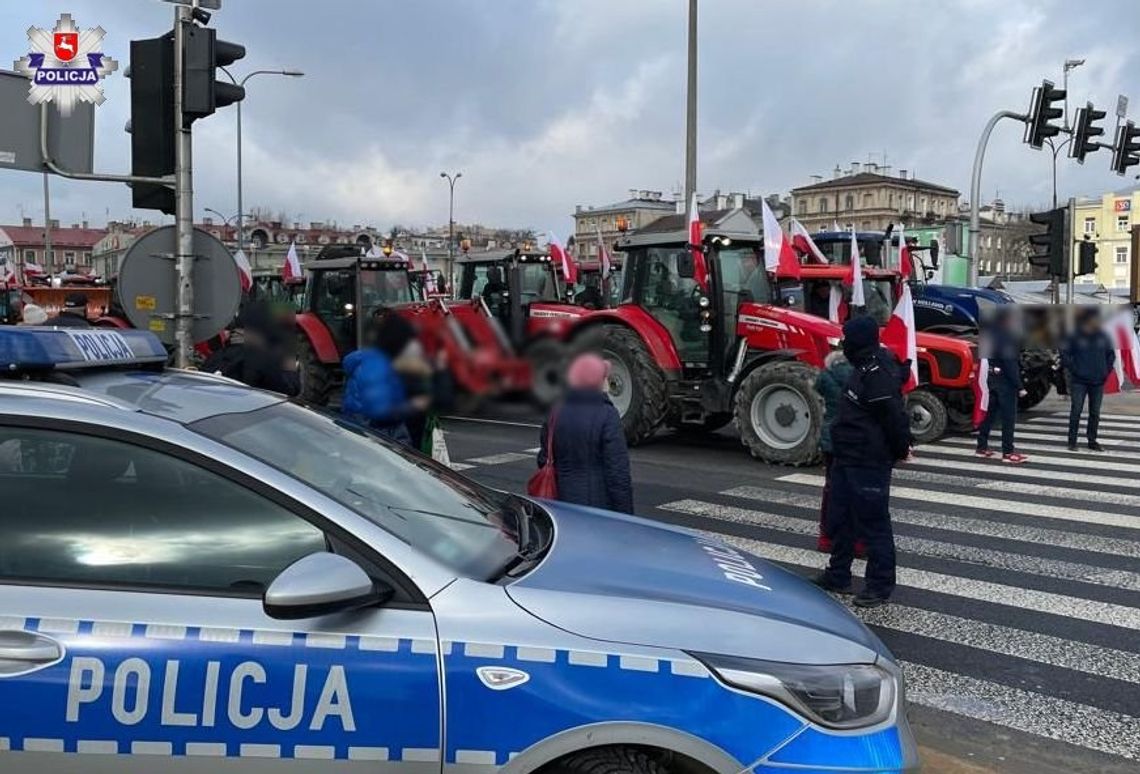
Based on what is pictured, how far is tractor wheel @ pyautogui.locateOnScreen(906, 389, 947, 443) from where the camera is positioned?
39.9ft

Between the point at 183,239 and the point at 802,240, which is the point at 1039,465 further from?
the point at 183,239

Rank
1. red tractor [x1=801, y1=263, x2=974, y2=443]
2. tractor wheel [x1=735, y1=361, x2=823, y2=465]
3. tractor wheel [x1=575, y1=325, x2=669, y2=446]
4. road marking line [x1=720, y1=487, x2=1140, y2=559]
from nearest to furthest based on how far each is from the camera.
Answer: road marking line [x1=720, y1=487, x2=1140, y2=559], tractor wheel [x1=735, y1=361, x2=823, y2=465], tractor wheel [x1=575, y1=325, x2=669, y2=446], red tractor [x1=801, y1=263, x2=974, y2=443]

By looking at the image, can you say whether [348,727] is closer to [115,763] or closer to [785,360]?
[115,763]

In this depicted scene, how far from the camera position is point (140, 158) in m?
6.64

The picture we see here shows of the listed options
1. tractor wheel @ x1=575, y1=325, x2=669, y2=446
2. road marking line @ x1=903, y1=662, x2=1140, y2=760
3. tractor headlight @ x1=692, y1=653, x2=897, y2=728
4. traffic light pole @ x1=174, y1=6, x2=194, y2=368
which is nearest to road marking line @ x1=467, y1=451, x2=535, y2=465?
tractor wheel @ x1=575, y1=325, x2=669, y2=446

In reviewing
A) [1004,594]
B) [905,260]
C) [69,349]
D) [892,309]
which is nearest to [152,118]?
[69,349]

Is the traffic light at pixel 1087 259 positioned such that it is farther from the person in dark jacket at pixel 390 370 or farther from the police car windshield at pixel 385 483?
the police car windshield at pixel 385 483

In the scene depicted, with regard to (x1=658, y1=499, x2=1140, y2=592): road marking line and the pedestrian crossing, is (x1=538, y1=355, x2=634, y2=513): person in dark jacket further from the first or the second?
(x1=658, y1=499, x2=1140, y2=592): road marking line

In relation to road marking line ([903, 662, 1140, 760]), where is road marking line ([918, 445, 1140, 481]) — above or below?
above

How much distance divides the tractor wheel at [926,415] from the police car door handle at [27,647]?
36.7 ft

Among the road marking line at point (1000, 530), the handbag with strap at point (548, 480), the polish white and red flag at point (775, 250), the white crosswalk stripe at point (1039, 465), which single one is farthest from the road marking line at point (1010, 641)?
the white crosswalk stripe at point (1039, 465)

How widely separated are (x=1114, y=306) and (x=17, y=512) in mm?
2688

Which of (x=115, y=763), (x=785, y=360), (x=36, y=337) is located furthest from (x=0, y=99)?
(x=785, y=360)

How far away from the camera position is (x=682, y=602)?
2.67m
